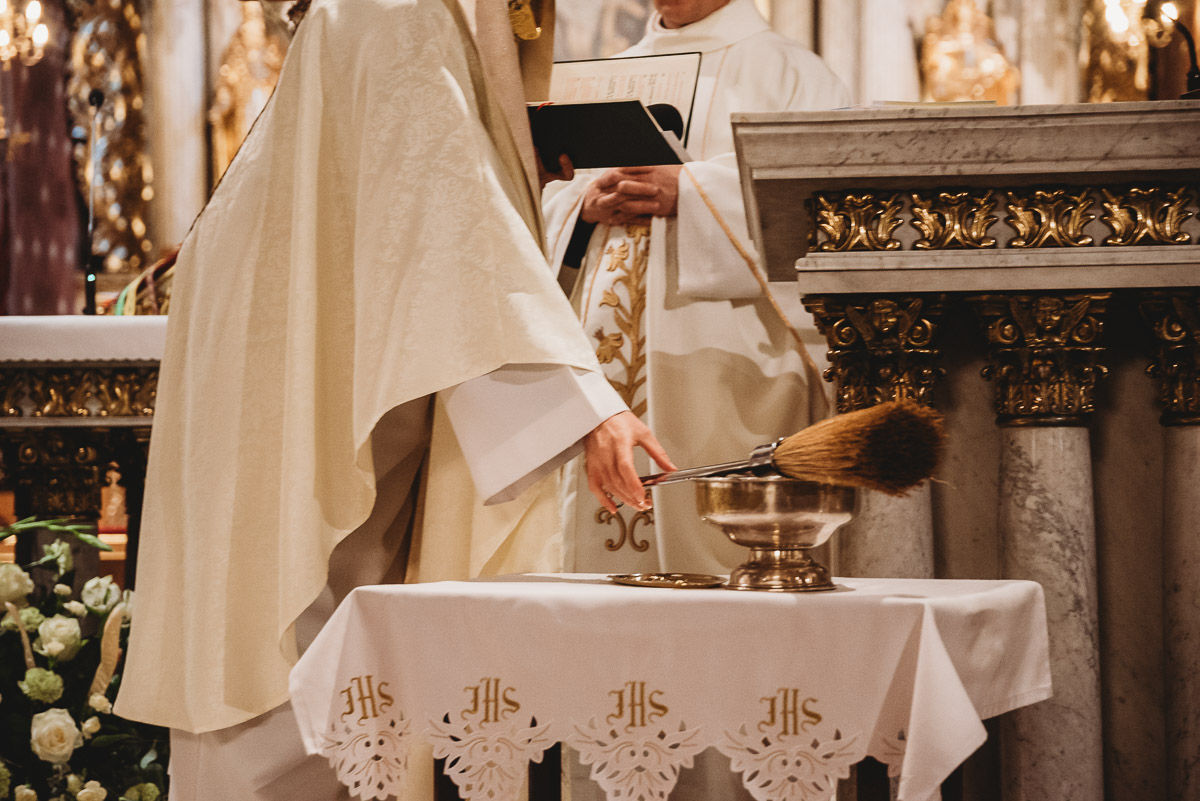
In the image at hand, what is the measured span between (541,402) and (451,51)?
26.3 inches

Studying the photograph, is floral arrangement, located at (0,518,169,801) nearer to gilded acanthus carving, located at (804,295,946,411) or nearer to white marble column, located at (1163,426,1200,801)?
gilded acanthus carving, located at (804,295,946,411)

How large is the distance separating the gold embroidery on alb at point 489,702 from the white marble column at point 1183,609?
1287 millimetres

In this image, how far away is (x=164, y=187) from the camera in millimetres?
6199

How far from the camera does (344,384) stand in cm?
217

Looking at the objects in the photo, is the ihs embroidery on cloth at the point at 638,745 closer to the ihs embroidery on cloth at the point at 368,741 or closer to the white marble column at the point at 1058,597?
the ihs embroidery on cloth at the point at 368,741

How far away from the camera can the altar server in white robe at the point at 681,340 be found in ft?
10.6

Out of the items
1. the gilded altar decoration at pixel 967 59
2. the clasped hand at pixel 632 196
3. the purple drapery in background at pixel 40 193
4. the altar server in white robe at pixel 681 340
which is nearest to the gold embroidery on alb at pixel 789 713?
the altar server in white robe at pixel 681 340

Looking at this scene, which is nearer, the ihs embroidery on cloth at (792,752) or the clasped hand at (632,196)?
the ihs embroidery on cloth at (792,752)

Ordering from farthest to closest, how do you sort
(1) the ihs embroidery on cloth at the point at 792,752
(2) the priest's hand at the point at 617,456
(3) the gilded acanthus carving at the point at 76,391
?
1. (3) the gilded acanthus carving at the point at 76,391
2. (2) the priest's hand at the point at 617,456
3. (1) the ihs embroidery on cloth at the point at 792,752

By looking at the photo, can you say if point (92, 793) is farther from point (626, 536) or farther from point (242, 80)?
point (242, 80)

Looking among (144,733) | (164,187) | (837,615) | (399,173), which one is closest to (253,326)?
(399,173)

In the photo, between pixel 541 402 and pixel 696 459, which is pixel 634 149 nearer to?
pixel 541 402

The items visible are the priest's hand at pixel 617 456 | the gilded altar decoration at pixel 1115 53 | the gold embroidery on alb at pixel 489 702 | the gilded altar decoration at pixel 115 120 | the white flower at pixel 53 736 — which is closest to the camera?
the gold embroidery on alb at pixel 489 702

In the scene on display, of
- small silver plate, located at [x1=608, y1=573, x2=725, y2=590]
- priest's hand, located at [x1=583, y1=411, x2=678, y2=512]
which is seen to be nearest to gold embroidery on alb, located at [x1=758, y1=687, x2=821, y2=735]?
small silver plate, located at [x1=608, y1=573, x2=725, y2=590]
